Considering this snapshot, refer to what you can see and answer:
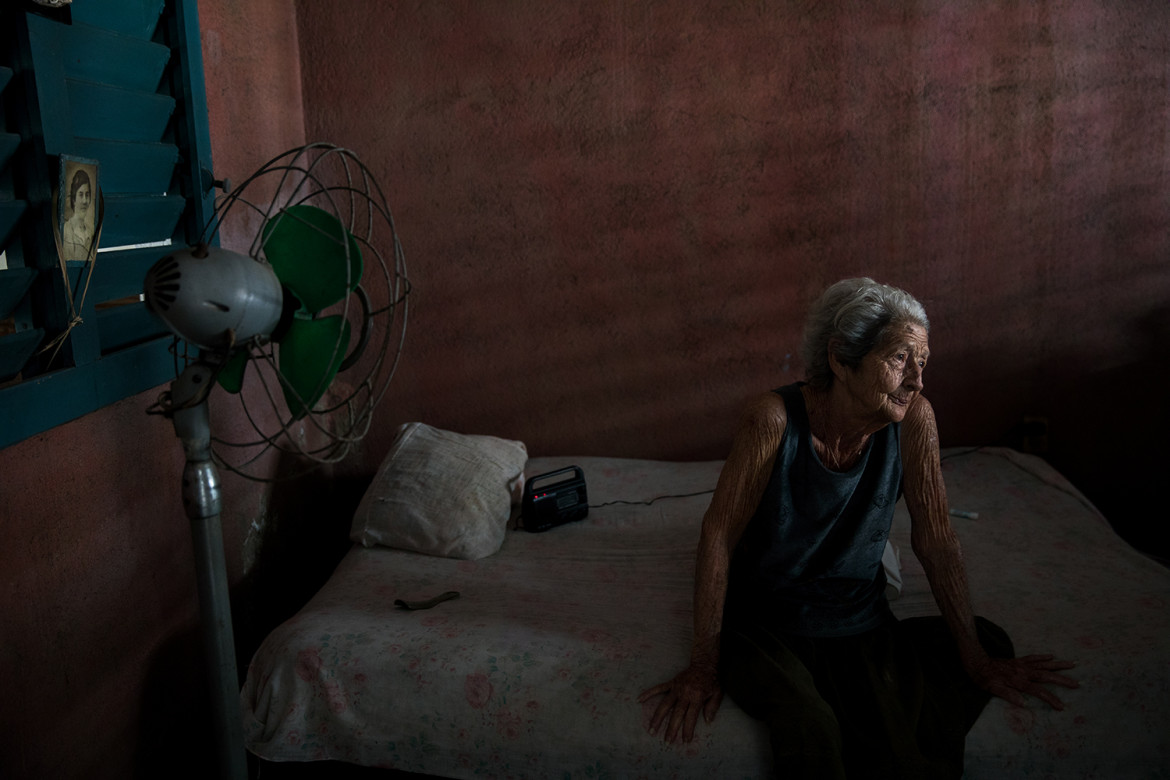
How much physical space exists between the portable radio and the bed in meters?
0.14

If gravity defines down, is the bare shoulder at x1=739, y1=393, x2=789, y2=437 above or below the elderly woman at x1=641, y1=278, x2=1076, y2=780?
above

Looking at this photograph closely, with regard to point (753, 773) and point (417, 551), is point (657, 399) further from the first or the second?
point (753, 773)

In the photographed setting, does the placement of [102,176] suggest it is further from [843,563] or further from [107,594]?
[843,563]

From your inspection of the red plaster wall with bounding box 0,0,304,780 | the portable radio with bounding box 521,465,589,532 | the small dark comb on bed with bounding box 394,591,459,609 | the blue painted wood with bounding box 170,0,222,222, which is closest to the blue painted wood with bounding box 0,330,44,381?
the red plaster wall with bounding box 0,0,304,780

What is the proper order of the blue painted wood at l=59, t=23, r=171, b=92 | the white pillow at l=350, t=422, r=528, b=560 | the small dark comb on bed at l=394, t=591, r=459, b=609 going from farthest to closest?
the white pillow at l=350, t=422, r=528, b=560
the small dark comb on bed at l=394, t=591, r=459, b=609
the blue painted wood at l=59, t=23, r=171, b=92

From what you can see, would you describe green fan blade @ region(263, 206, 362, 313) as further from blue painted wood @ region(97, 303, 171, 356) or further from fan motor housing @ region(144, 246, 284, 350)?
blue painted wood @ region(97, 303, 171, 356)

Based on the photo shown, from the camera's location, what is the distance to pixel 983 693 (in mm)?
1443

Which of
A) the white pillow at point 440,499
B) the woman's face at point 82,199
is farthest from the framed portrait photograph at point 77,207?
the white pillow at point 440,499

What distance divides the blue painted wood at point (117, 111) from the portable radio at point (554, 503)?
1.28m

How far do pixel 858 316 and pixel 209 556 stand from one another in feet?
Result: 3.87

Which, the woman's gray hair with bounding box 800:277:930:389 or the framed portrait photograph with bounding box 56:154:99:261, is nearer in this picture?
the framed portrait photograph with bounding box 56:154:99:261

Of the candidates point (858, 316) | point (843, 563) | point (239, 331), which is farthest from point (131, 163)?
point (843, 563)

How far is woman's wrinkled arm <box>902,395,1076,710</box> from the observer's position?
4.81ft

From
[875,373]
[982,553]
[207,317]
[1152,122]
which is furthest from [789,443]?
[1152,122]
